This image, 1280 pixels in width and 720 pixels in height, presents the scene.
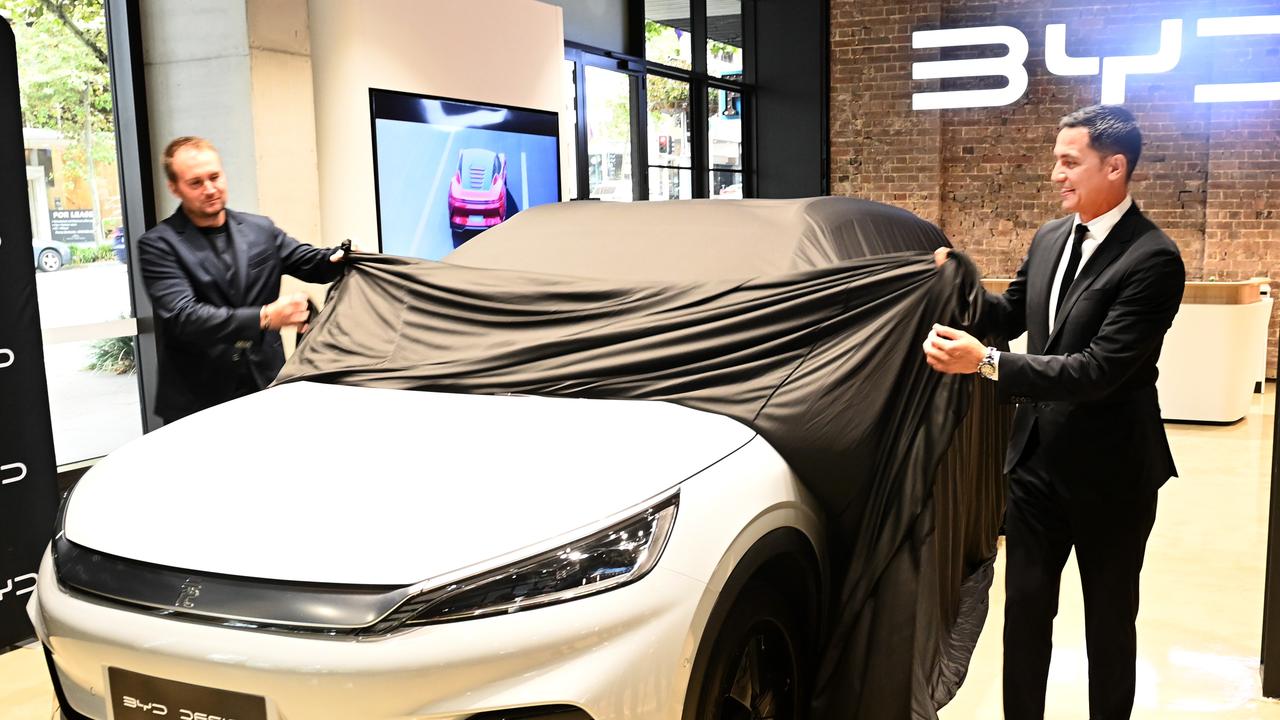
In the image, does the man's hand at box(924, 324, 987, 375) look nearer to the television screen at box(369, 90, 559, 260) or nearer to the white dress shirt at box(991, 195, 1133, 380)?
the white dress shirt at box(991, 195, 1133, 380)

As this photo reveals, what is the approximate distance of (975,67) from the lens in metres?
9.22

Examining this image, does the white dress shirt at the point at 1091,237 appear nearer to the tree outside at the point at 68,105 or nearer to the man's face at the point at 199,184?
the man's face at the point at 199,184

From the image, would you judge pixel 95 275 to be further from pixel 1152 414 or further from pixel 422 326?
pixel 1152 414

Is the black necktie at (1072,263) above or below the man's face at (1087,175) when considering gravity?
below

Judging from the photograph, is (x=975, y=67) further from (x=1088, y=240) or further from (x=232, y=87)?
(x=1088, y=240)

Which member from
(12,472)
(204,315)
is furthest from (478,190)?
(12,472)

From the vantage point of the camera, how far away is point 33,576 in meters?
3.60

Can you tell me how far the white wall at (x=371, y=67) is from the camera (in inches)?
221

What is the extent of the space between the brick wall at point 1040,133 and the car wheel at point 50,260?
830 centimetres

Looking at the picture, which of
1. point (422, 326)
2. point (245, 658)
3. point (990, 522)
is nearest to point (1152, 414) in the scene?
point (990, 522)

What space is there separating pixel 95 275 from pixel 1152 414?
14.9 ft

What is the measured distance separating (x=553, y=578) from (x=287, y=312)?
5.91 ft

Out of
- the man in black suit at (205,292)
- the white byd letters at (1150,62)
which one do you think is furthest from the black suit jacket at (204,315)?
the white byd letters at (1150,62)

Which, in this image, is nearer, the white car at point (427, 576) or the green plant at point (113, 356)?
the white car at point (427, 576)
